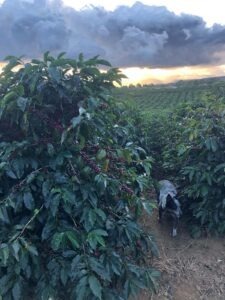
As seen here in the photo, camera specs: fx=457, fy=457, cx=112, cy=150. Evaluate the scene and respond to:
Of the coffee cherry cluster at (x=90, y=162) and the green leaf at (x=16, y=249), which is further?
the coffee cherry cluster at (x=90, y=162)

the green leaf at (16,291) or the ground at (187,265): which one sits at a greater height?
the green leaf at (16,291)

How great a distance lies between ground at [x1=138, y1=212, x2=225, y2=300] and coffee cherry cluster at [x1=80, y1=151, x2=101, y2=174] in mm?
1094

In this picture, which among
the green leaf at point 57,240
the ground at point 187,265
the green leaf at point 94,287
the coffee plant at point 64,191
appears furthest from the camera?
the ground at point 187,265

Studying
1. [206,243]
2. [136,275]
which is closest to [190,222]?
[206,243]

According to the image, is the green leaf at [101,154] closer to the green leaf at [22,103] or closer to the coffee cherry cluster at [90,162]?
the coffee cherry cluster at [90,162]

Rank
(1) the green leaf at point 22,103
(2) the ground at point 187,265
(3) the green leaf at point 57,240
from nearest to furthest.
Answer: (3) the green leaf at point 57,240
(1) the green leaf at point 22,103
(2) the ground at point 187,265

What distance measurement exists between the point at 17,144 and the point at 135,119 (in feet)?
9.10

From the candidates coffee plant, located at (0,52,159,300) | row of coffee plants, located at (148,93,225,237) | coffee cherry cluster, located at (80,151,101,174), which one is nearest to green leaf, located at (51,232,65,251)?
coffee plant, located at (0,52,159,300)

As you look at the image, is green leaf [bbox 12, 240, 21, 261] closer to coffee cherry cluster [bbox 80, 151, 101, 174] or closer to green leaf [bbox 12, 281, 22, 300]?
green leaf [bbox 12, 281, 22, 300]

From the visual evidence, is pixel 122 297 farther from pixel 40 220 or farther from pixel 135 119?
pixel 135 119

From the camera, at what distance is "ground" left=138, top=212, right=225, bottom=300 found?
11.8 ft

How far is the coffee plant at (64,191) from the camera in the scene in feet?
9.30

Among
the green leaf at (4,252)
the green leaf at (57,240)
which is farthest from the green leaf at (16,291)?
the green leaf at (57,240)

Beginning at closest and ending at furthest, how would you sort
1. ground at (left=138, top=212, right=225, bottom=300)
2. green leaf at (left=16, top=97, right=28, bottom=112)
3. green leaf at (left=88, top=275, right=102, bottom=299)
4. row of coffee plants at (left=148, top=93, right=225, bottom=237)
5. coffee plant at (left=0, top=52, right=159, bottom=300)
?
1. green leaf at (left=88, top=275, right=102, bottom=299)
2. coffee plant at (left=0, top=52, right=159, bottom=300)
3. green leaf at (left=16, top=97, right=28, bottom=112)
4. ground at (left=138, top=212, right=225, bottom=300)
5. row of coffee plants at (left=148, top=93, right=225, bottom=237)
